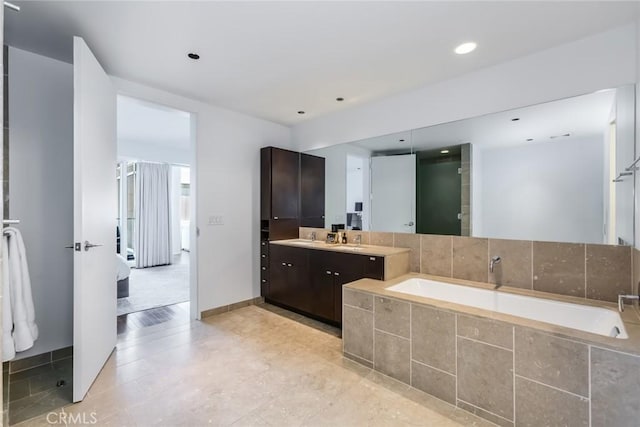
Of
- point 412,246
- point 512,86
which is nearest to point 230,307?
point 412,246

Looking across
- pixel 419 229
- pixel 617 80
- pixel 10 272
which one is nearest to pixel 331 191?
pixel 419 229

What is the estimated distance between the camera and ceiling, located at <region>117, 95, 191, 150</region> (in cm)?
379

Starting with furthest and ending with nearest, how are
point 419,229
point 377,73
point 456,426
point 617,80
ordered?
point 419,229 < point 377,73 < point 617,80 < point 456,426

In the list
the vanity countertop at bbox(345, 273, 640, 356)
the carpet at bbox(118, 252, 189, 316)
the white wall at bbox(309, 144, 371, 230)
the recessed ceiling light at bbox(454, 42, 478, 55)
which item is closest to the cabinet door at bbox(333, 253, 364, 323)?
the vanity countertop at bbox(345, 273, 640, 356)

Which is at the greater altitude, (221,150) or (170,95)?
(170,95)

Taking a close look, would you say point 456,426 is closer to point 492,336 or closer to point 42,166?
point 492,336

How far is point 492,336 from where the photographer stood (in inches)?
70.9

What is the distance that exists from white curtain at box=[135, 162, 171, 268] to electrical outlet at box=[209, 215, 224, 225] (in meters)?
3.62

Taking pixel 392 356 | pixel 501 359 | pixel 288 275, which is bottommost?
pixel 392 356

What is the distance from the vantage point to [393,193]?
11.0ft

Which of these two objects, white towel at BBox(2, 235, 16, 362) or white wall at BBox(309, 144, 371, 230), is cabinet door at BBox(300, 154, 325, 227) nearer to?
white wall at BBox(309, 144, 371, 230)

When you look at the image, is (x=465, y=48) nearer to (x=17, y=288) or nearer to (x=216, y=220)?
(x=216, y=220)

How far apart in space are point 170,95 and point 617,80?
3855mm

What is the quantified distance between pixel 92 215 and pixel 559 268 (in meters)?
3.51
